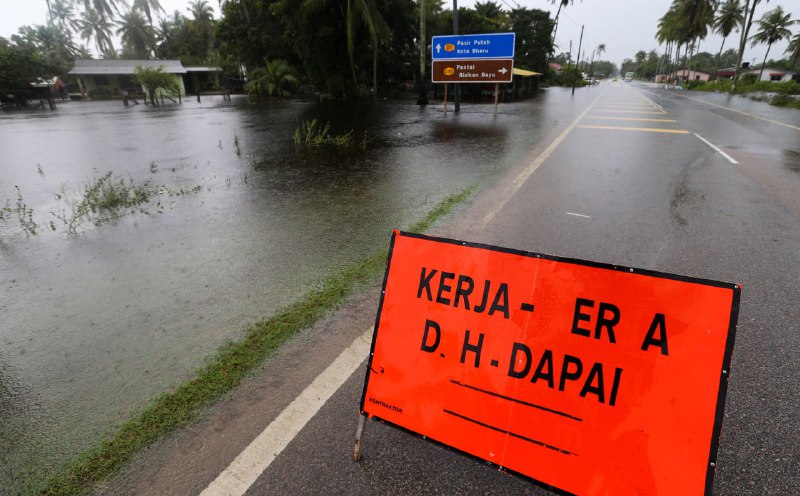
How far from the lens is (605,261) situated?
434 centimetres

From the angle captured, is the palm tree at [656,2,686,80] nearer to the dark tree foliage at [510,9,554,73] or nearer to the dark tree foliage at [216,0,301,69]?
the dark tree foliage at [510,9,554,73]

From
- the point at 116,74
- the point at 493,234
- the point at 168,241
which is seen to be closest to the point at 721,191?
the point at 493,234

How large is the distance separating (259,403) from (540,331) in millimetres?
1744

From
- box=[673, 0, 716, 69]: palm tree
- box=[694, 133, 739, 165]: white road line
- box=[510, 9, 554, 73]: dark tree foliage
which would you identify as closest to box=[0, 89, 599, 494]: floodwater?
box=[694, 133, 739, 165]: white road line

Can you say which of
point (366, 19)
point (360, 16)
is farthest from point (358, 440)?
point (360, 16)

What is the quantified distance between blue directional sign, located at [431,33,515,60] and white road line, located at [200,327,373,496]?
18.3 metres

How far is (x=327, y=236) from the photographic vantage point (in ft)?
16.8

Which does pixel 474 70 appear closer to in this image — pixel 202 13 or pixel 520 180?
pixel 520 180

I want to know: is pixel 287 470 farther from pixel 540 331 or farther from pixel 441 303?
pixel 540 331

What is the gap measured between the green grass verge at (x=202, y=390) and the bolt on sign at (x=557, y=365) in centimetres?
109

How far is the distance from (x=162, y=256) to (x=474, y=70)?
703 inches

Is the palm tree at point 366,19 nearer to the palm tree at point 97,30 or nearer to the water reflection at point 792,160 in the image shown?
the water reflection at point 792,160

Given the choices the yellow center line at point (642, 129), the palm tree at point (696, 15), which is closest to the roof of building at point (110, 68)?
the yellow center line at point (642, 129)

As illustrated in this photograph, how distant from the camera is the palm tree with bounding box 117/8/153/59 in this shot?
7150 cm
